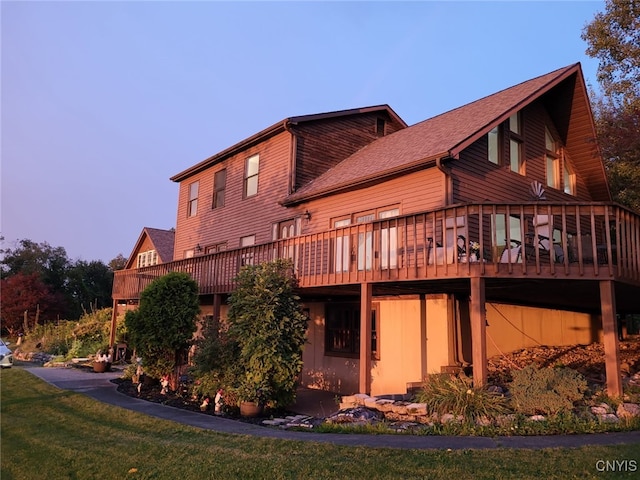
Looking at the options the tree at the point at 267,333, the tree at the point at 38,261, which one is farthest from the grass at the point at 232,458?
the tree at the point at 38,261

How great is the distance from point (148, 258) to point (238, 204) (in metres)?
14.5

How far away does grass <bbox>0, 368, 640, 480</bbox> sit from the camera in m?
5.15

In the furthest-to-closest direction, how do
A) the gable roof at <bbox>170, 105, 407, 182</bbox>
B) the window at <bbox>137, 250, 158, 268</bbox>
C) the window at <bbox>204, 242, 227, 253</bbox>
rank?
the window at <bbox>137, 250, 158, 268</bbox> → the window at <bbox>204, 242, 227, 253</bbox> → the gable roof at <bbox>170, 105, 407, 182</bbox>

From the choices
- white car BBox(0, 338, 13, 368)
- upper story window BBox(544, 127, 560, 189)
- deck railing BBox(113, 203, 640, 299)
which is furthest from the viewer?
white car BBox(0, 338, 13, 368)

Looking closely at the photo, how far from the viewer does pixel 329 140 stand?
1762 centimetres

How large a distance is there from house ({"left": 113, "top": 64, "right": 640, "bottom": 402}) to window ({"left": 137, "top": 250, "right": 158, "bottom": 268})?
32.9ft

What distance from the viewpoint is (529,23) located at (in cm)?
2356

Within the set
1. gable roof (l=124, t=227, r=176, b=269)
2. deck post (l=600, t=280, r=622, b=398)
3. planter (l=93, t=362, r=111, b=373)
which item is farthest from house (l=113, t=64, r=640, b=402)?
gable roof (l=124, t=227, r=176, b=269)

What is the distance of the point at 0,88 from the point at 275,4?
1441cm

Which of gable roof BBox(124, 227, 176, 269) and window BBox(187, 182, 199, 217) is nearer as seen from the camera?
window BBox(187, 182, 199, 217)

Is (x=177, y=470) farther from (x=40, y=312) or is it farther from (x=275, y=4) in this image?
(x=40, y=312)

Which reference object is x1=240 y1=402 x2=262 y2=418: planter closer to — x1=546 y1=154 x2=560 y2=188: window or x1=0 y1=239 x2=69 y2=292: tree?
x1=546 y1=154 x2=560 y2=188: window

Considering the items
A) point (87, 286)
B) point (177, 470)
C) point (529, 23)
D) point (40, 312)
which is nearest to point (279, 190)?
point (177, 470)

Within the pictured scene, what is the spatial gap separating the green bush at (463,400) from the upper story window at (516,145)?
7900mm
